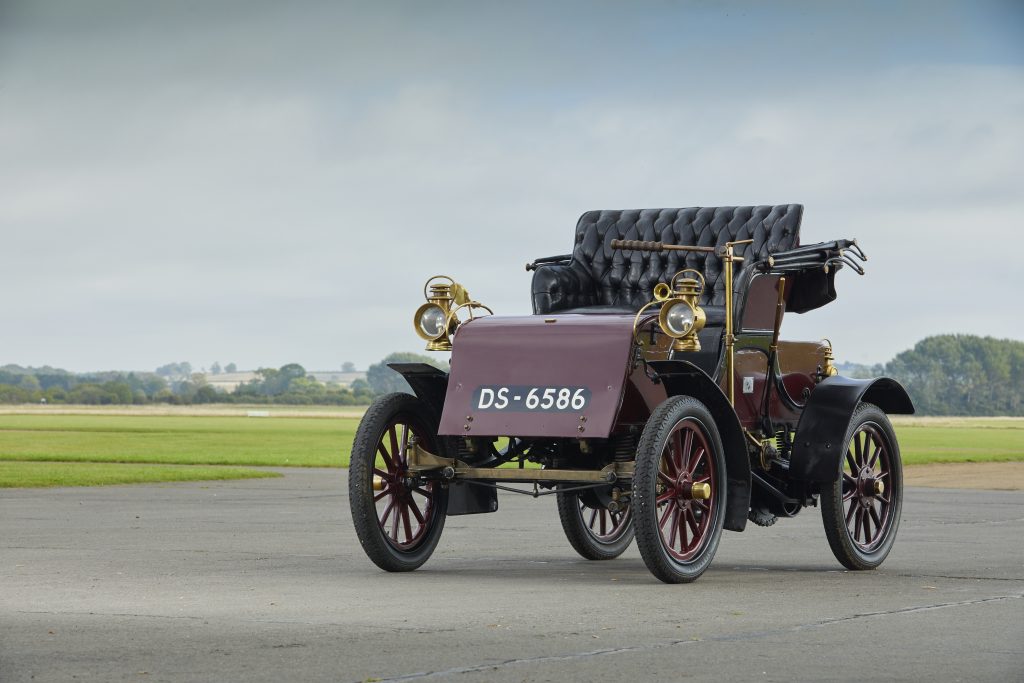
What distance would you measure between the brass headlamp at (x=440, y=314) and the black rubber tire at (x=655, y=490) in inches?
67.5

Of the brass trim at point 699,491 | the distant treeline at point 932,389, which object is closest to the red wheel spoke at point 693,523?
the brass trim at point 699,491

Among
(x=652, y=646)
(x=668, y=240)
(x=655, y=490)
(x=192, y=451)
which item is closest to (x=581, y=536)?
(x=668, y=240)

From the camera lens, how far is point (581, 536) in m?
11.9

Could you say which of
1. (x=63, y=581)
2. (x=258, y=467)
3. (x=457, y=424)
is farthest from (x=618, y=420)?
(x=258, y=467)

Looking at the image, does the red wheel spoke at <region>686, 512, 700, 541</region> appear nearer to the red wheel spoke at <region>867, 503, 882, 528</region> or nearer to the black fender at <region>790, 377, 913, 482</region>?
the black fender at <region>790, 377, 913, 482</region>

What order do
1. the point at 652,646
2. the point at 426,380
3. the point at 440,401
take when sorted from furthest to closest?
1. the point at 440,401
2. the point at 426,380
3. the point at 652,646

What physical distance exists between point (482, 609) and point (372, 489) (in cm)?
213

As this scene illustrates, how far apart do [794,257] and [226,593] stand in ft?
15.4

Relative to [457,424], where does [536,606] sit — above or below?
below

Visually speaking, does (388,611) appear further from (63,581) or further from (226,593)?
(63,581)

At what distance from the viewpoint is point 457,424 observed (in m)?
10.1

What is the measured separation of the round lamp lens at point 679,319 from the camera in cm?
977

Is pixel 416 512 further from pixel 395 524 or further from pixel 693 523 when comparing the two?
pixel 693 523

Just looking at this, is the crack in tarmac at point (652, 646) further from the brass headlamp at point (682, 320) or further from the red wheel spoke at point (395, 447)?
the red wheel spoke at point (395, 447)
